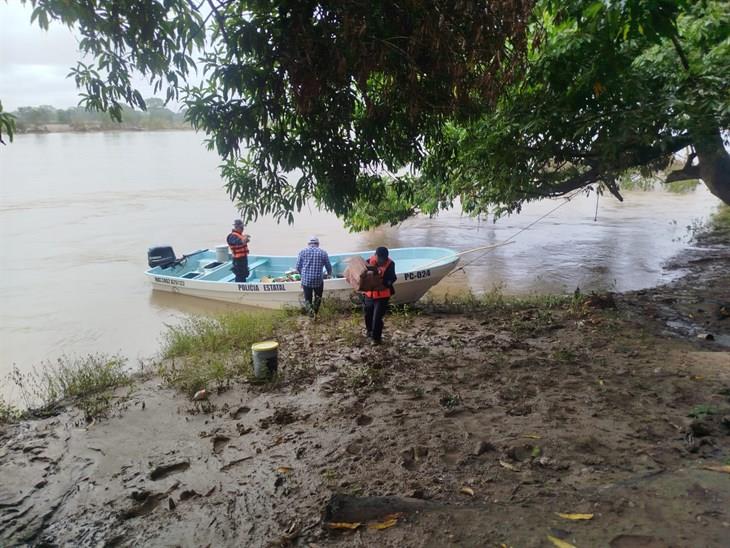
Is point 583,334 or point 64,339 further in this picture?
point 64,339

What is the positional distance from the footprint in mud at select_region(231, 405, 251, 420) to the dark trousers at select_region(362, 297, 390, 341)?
225cm

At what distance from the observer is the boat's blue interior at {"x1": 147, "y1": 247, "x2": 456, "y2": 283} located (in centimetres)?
1204

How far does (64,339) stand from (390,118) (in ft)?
31.4

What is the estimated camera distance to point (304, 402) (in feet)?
17.2

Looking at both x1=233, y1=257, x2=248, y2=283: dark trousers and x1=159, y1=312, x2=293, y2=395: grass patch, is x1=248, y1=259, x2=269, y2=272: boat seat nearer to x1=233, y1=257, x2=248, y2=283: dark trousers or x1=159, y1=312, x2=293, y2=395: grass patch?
x1=233, y1=257, x2=248, y2=283: dark trousers

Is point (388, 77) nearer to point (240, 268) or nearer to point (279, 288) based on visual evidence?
point (279, 288)

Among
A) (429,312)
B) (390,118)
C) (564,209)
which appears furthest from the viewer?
(564,209)

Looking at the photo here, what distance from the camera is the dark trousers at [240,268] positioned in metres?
11.8

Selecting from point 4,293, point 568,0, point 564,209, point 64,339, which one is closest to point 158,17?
point 568,0

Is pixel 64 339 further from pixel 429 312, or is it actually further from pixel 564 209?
pixel 564 209

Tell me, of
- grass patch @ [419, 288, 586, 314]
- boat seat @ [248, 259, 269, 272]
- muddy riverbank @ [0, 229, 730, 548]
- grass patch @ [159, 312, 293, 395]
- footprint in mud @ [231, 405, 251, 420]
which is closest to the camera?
muddy riverbank @ [0, 229, 730, 548]

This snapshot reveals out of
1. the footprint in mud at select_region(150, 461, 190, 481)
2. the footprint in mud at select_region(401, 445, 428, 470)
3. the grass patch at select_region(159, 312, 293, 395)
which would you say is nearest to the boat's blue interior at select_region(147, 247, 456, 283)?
the grass patch at select_region(159, 312, 293, 395)

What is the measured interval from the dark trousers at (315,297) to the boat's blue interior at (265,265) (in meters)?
2.13

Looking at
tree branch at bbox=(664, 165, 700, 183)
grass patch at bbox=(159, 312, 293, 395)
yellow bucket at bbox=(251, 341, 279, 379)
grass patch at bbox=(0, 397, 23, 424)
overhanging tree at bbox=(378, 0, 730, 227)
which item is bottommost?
grass patch at bbox=(0, 397, 23, 424)
